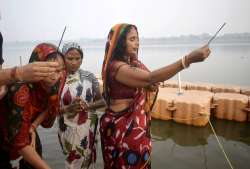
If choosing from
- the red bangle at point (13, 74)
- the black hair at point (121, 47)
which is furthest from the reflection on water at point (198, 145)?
the red bangle at point (13, 74)

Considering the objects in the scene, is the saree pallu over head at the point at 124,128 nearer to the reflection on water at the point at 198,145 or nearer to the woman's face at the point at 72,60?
the woman's face at the point at 72,60

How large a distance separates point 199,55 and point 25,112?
1326 millimetres

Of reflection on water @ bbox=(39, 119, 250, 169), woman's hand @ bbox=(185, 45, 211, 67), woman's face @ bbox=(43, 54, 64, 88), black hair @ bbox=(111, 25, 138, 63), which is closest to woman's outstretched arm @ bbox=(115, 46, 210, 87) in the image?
woman's hand @ bbox=(185, 45, 211, 67)

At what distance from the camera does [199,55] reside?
1.81m

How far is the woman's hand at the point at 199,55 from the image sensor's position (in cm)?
180

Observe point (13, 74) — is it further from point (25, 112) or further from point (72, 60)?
point (72, 60)

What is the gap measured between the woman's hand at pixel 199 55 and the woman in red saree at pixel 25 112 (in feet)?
3.41

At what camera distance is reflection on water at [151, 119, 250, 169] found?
456 cm

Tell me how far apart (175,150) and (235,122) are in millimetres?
2294

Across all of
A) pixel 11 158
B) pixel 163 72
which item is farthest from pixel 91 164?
pixel 163 72

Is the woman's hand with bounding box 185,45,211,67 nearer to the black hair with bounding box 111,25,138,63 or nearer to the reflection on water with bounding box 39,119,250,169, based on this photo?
the black hair with bounding box 111,25,138,63

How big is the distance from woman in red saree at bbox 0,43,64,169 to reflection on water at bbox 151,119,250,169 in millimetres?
2963

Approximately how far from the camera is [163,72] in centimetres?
189

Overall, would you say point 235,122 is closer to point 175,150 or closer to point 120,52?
point 175,150
